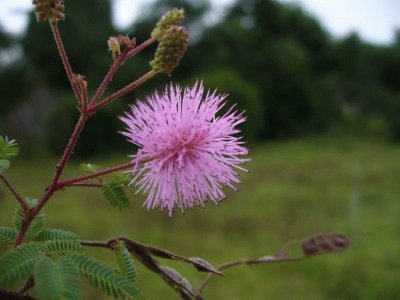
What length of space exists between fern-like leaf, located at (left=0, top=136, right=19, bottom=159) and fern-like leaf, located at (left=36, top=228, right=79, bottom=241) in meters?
0.11

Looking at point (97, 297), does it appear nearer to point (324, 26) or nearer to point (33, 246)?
point (33, 246)

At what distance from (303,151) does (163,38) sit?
19.2 m

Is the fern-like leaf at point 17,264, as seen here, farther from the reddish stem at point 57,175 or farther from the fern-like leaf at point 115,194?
the fern-like leaf at point 115,194

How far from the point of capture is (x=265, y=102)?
2219cm

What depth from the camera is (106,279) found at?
596 mm

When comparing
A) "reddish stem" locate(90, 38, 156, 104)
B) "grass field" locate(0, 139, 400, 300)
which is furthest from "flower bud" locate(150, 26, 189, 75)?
"grass field" locate(0, 139, 400, 300)

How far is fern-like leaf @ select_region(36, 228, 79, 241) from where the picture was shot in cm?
70

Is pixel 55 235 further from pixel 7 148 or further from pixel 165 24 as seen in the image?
pixel 165 24

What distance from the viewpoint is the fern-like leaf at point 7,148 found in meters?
0.72

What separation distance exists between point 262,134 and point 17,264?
22.1 meters

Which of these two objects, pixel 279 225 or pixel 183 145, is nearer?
pixel 183 145

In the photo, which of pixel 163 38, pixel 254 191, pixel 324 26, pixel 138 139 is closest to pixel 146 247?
pixel 138 139

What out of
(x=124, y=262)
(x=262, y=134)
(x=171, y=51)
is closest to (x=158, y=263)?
(x=124, y=262)

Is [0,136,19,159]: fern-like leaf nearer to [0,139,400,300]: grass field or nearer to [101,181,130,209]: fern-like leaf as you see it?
[101,181,130,209]: fern-like leaf
